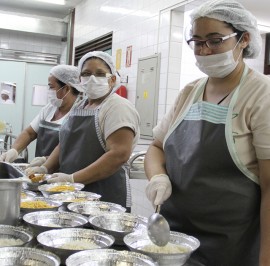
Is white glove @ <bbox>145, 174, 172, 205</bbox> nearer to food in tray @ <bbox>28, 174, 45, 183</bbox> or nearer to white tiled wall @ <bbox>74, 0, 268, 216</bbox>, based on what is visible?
food in tray @ <bbox>28, 174, 45, 183</bbox>

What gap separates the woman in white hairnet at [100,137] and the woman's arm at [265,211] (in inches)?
34.6

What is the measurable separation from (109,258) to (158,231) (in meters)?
0.19

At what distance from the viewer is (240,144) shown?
130cm

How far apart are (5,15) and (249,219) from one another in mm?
5662

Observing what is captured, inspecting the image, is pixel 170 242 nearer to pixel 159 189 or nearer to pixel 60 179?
pixel 159 189

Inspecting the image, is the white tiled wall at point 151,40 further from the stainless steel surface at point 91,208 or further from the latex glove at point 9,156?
the stainless steel surface at point 91,208

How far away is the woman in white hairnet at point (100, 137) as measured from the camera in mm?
1975

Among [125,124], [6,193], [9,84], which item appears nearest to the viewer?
[6,193]

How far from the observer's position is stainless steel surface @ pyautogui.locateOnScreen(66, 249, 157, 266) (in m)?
0.99

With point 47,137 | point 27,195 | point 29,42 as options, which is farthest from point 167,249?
point 29,42

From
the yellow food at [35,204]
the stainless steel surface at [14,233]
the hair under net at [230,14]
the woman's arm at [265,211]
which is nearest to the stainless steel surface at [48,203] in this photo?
the yellow food at [35,204]

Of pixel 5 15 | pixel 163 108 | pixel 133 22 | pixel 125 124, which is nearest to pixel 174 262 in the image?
pixel 125 124

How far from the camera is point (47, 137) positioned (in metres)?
2.72

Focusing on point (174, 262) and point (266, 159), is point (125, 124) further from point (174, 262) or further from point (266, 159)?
point (174, 262)
